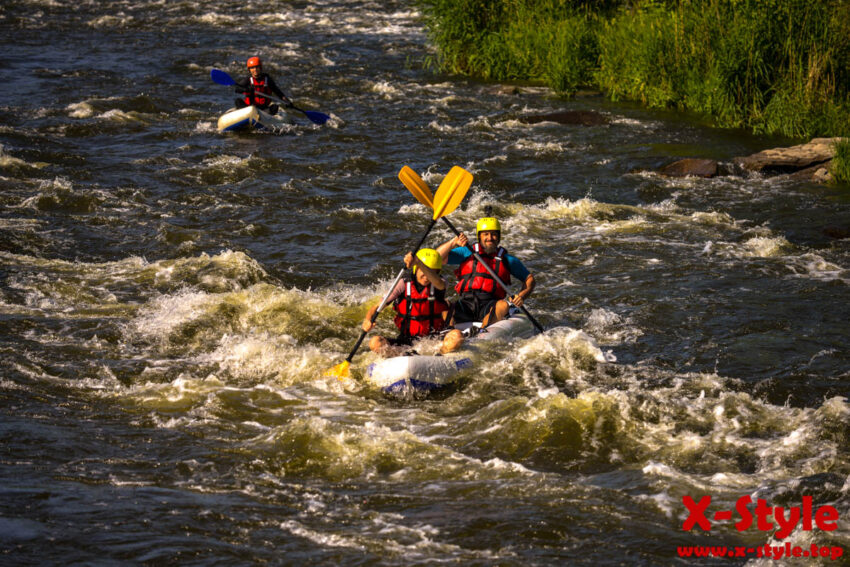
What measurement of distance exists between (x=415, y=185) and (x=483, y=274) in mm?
1077

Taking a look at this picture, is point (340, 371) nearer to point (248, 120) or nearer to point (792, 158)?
point (792, 158)

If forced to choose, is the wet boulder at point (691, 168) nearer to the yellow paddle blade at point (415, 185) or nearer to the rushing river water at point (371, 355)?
the rushing river water at point (371, 355)

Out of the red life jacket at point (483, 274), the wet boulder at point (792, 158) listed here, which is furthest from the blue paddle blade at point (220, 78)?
the red life jacket at point (483, 274)

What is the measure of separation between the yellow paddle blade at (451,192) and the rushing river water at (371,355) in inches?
51.7

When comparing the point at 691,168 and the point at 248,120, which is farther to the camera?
the point at 248,120

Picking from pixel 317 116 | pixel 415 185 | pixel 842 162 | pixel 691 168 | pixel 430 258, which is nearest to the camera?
pixel 430 258

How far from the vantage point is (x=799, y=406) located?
7.70 meters

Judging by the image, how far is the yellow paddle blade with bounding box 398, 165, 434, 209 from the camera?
9.20m

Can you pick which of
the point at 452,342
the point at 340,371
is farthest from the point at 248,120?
the point at 452,342

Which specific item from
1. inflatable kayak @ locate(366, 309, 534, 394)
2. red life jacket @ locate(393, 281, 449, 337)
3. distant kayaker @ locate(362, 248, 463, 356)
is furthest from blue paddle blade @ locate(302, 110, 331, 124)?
inflatable kayak @ locate(366, 309, 534, 394)

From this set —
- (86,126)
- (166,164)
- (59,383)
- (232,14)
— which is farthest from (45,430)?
(232,14)

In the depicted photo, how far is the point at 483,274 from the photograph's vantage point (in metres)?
9.12

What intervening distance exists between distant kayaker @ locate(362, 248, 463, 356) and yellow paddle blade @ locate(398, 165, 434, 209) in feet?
3.29

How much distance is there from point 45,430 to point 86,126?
10780mm
